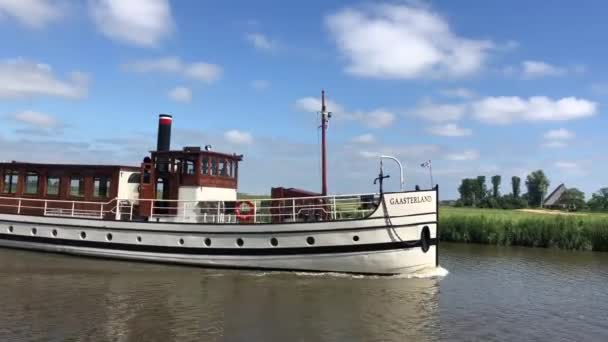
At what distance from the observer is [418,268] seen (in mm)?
14625

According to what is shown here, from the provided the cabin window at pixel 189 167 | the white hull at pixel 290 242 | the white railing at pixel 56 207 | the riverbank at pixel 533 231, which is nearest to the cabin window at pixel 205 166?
the cabin window at pixel 189 167

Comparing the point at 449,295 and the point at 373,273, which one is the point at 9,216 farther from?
the point at 449,295

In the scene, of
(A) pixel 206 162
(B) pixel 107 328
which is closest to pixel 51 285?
(B) pixel 107 328

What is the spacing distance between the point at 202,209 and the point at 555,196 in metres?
85.3

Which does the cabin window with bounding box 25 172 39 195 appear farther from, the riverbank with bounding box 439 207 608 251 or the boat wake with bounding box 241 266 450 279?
the riverbank with bounding box 439 207 608 251

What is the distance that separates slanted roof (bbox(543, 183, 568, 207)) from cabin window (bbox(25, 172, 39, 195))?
82.8m

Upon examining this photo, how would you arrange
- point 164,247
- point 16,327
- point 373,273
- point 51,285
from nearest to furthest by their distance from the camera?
1. point 16,327
2. point 51,285
3. point 373,273
4. point 164,247

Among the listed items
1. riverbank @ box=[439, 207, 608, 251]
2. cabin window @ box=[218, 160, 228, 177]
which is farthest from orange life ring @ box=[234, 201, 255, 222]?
riverbank @ box=[439, 207, 608, 251]

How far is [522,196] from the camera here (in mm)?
98938

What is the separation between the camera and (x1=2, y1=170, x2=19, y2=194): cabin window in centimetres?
1959

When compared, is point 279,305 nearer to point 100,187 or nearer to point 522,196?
point 100,187

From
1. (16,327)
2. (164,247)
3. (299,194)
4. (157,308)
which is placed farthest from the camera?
(299,194)

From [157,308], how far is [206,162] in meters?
7.96

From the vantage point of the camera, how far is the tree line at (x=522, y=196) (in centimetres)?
7344
